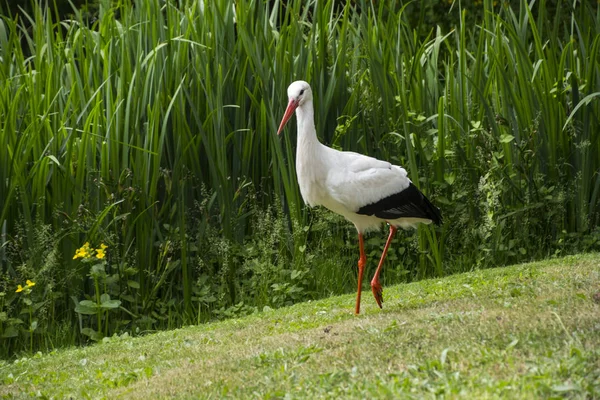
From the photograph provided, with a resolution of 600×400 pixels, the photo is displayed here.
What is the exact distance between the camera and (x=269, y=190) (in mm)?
7844

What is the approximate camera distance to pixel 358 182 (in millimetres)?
6125

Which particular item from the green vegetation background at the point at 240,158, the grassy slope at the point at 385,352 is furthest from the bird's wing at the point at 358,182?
the green vegetation background at the point at 240,158

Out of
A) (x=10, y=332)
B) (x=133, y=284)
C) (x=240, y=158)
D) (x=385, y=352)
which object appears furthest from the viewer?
(x=240, y=158)

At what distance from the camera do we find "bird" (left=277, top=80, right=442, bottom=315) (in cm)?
611

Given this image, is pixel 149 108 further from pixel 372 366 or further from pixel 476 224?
pixel 372 366

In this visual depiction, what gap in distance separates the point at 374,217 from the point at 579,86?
258 centimetres

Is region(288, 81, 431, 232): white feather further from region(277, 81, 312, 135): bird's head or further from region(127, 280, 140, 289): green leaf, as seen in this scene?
region(127, 280, 140, 289): green leaf

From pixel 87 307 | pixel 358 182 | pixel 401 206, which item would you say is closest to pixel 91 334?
pixel 87 307

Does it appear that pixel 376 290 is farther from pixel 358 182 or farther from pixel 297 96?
pixel 297 96

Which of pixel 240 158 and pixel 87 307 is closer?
pixel 87 307

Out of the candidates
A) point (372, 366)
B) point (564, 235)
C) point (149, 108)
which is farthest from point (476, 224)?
point (372, 366)

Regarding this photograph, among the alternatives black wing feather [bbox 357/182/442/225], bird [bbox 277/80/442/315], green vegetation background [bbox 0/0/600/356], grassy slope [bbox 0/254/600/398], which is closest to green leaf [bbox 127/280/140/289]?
green vegetation background [bbox 0/0/600/356]

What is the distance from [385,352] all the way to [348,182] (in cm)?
189

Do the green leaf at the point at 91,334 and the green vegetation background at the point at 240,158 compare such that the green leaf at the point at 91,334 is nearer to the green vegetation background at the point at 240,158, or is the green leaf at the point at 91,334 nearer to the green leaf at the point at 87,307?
the green vegetation background at the point at 240,158
